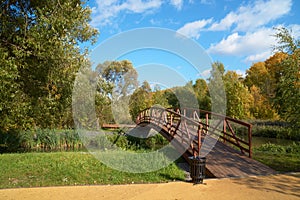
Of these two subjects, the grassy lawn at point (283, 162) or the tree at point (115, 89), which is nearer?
the grassy lawn at point (283, 162)

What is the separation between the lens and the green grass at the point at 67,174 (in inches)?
264

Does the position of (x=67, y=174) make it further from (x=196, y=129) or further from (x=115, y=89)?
(x=115, y=89)

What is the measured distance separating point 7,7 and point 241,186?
792cm

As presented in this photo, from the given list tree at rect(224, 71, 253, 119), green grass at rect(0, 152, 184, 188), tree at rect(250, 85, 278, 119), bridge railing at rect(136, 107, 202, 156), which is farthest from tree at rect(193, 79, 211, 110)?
green grass at rect(0, 152, 184, 188)

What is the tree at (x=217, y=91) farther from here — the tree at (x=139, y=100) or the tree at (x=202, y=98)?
the tree at (x=139, y=100)

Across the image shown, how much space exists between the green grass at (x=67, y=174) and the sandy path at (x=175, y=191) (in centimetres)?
46

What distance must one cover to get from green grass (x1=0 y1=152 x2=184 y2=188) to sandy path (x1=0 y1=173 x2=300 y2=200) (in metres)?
0.46

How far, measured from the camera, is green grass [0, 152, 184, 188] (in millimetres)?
6703

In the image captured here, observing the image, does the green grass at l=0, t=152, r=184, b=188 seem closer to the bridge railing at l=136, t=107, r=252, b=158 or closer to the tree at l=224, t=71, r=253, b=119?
the bridge railing at l=136, t=107, r=252, b=158

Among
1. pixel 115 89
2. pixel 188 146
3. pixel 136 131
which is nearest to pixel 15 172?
pixel 188 146

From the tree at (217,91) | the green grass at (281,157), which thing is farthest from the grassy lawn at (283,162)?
the tree at (217,91)

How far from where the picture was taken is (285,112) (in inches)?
350

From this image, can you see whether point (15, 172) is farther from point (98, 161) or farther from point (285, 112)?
point (285, 112)

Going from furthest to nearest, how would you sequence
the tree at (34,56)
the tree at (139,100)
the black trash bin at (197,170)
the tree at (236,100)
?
the tree at (139,100)
the tree at (236,100)
the tree at (34,56)
the black trash bin at (197,170)
